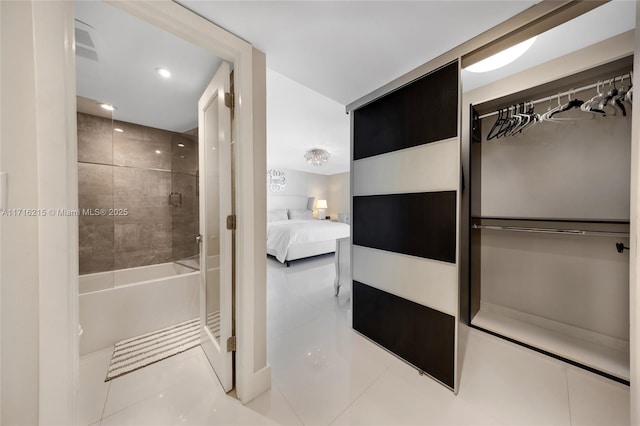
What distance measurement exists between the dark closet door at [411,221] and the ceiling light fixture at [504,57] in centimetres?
30

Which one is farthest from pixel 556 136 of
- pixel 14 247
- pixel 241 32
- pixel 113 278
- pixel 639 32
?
pixel 113 278

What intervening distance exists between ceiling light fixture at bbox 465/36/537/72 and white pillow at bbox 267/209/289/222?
5278mm

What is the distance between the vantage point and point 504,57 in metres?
1.37

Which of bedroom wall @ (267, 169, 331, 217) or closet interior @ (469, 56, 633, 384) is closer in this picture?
closet interior @ (469, 56, 633, 384)

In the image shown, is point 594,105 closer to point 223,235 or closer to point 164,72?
point 223,235

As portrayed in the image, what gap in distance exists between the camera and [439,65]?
1377 millimetres

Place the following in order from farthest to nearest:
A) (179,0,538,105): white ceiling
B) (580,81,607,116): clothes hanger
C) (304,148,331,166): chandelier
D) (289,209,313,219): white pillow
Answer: (289,209,313,219): white pillow → (304,148,331,166): chandelier → (580,81,607,116): clothes hanger → (179,0,538,105): white ceiling

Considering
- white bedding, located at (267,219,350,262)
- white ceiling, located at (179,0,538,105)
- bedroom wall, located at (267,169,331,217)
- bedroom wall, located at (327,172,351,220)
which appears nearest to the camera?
white ceiling, located at (179,0,538,105)

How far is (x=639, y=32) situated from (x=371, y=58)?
114cm

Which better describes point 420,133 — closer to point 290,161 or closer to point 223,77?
point 223,77

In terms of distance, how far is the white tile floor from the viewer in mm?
1189

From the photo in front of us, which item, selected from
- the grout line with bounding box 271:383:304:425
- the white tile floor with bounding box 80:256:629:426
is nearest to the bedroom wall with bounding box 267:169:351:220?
the white tile floor with bounding box 80:256:629:426

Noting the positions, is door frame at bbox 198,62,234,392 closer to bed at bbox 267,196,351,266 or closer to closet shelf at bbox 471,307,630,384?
closet shelf at bbox 471,307,630,384

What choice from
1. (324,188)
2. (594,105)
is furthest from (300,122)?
(324,188)
